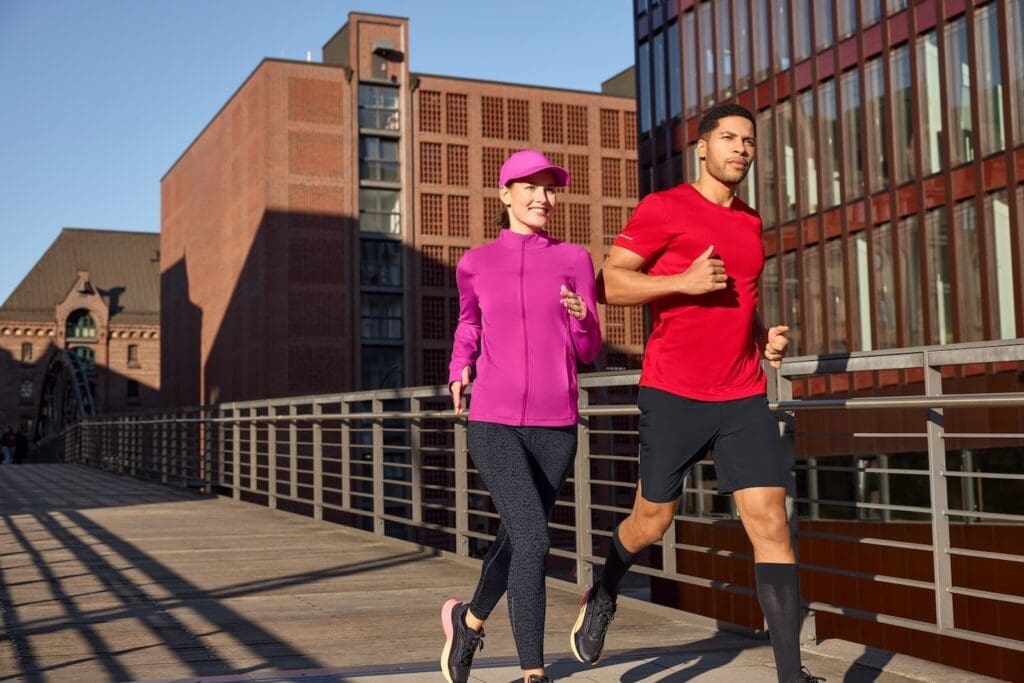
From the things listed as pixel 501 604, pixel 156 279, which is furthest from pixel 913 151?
pixel 156 279

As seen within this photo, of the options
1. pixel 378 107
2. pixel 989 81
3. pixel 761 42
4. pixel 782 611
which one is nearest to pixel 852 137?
pixel 989 81

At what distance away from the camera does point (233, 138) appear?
68.9 m

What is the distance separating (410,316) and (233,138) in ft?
41.8

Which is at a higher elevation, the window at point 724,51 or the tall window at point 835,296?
the window at point 724,51

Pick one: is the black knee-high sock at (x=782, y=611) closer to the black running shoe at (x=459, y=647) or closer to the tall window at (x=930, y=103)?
the black running shoe at (x=459, y=647)

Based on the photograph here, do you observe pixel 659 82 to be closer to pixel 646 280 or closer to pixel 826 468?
pixel 826 468

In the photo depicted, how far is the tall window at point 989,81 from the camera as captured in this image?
29641 millimetres

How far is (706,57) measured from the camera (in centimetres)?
Answer: 4172

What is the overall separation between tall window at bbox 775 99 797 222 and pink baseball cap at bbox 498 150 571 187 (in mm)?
33231

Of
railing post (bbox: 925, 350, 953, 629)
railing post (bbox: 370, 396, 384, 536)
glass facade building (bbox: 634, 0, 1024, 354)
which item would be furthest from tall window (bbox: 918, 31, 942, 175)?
railing post (bbox: 925, 350, 953, 629)

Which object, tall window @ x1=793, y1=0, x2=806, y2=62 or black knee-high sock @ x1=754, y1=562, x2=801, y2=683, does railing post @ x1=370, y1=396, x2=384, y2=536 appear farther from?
tall window @ x1=793, y1=0, x2=806, y2=62

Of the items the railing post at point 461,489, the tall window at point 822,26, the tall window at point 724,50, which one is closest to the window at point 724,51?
the tall window at point 724,50

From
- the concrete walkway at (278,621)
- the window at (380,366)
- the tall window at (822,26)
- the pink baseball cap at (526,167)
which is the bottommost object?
the concrete walkway at (278,621)

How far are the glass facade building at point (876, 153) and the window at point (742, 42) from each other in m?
0.05
